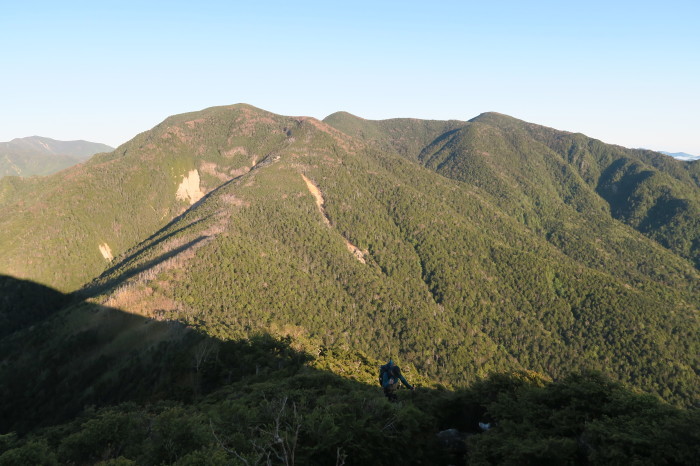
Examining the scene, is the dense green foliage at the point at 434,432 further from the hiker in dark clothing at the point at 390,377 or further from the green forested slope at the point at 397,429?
the hiker in dark clothing at the point at 390,377

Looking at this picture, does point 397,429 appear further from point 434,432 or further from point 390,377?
point 390,377

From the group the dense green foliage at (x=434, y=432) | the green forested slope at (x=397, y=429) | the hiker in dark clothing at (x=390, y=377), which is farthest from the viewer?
the hiker in dark clothing at (x=390, y=377)

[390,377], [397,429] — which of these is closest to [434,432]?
[397,429]

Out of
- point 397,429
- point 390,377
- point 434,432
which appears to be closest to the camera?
point 397,429

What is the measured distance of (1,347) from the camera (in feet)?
497

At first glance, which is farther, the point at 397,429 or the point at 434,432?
the point at 434,432

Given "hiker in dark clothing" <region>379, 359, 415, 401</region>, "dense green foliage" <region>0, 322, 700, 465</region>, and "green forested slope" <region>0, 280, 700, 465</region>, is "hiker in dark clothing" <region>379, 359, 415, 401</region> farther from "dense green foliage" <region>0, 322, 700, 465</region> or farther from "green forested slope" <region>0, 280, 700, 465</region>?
"green forested slope" <region>0, 280, 700, 465</region>

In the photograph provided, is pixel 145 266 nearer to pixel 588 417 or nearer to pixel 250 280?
pixel 250 280

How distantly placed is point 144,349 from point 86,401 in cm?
1921

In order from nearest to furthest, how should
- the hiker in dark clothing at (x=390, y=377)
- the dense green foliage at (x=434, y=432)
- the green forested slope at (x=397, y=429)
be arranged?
1. the dense green foliage at (x=434, y=432)
2. the green forested slope at (x=397, y=429)
3. the hiker in dark clothing at (x=390, y=377)

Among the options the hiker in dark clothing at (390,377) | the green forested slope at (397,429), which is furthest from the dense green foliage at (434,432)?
the hiker in dark clothing at (390,377)

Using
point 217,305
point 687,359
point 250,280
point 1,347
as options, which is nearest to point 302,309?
point 250,280

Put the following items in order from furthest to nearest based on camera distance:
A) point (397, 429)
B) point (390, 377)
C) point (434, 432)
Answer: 1. point (390, 377)
2. point (434, 432)
3. point (397, 429)

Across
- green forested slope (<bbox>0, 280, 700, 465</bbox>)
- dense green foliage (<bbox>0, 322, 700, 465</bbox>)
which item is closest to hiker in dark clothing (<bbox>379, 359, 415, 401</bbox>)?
dense green foliage (<bbox>0, 322, 700, 465</bbox>)
